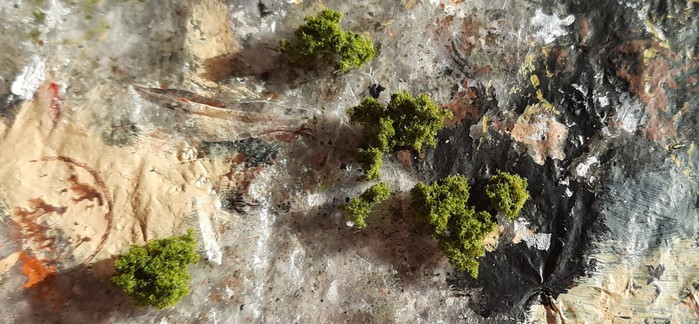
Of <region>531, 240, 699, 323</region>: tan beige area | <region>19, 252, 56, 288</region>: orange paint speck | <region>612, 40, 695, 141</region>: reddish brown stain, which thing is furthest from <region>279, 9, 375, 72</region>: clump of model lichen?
<region>531, 240, 699, 323</region>: tan beige area

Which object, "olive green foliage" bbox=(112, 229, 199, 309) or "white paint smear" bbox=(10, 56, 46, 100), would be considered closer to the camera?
"olive green foliage" bbox=(112, 229, 199, 309)

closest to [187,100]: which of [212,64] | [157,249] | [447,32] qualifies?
[212,64]

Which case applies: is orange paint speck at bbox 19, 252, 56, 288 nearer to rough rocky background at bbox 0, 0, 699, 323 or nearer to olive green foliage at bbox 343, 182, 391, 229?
rough rocky background at bbox 0, 0, 699, 323

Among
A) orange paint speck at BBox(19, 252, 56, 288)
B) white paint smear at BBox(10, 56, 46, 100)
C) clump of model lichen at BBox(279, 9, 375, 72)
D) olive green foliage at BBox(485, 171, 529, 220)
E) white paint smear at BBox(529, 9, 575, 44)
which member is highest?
white paint smear at BBox(529, 9, 575, 44)

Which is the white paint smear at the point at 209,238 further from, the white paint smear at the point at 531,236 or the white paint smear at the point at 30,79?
the white paint smear at the point at 531,236

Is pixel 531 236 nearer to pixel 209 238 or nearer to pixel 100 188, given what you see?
pixel 209 238

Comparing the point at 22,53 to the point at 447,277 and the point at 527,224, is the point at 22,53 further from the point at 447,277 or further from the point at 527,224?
the point at 527,224

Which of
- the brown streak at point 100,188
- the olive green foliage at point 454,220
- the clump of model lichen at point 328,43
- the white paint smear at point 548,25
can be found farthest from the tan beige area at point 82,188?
the white paint smear at point 548,25
